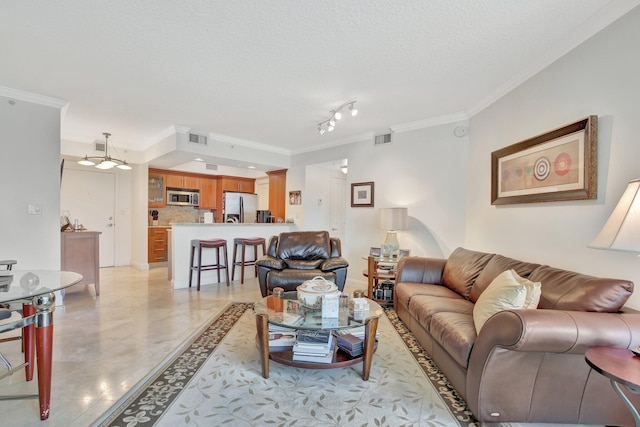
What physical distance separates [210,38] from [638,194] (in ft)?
9.09

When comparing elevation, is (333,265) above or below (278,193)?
below

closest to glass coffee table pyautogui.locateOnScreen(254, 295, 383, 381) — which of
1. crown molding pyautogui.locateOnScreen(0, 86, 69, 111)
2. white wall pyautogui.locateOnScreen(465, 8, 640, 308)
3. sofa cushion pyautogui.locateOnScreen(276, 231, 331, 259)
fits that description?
white wall pyautogui.locateOnScreen(465, 8, 640, 308)

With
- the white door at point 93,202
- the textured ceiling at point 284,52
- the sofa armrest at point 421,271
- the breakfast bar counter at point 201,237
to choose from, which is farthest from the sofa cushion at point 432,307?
the white door at point 93,202

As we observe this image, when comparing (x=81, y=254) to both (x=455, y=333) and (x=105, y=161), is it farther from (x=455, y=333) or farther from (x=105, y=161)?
(x=455, y=333)

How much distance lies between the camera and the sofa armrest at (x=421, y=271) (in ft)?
10.4

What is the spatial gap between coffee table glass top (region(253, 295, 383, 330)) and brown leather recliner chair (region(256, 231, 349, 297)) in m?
0.72

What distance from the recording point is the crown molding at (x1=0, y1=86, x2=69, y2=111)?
3.12 metres

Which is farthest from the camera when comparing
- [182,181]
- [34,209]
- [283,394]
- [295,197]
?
[182,181]

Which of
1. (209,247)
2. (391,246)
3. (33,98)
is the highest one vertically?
(33,98)

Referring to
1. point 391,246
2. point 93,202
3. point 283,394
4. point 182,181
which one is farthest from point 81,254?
point 391,246

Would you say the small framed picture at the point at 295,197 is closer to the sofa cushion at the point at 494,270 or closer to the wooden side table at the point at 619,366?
the sofa cushion at the point at 494,270

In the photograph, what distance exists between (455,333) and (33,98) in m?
4.88

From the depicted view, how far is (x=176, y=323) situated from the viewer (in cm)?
304

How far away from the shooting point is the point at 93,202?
605cm
